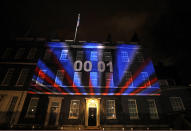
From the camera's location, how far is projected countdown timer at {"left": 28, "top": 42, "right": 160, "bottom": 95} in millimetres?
13492

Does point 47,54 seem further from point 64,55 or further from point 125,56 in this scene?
point 125,56

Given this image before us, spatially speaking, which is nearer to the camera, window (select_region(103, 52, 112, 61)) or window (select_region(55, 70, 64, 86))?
window (select_region(55, 70, 64, 86))

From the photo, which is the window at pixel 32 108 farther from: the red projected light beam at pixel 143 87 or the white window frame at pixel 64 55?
the red projected light beam at pixel 143 87

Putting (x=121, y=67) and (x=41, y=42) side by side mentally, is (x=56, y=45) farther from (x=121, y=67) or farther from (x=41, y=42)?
(x=121, y=67)

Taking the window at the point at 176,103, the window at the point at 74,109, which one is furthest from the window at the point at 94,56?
the window at the point at 176,103

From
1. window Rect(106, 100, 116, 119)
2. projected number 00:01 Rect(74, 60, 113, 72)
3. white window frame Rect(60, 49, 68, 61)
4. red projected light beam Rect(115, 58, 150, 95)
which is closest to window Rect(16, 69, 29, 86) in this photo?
white window frame Rect(60, 49, 68, 61)

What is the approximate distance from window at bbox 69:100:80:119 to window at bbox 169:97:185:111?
42.9 ft

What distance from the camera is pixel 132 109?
1270cm

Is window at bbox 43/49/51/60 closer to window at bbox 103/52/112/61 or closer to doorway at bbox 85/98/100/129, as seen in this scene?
window at bbox 103/52/112/61

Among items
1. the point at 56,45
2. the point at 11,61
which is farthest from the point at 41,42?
the point at 11,61

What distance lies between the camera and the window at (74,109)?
12.2 meters

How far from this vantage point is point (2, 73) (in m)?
14.2

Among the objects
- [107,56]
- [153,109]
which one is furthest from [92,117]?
[107,56]

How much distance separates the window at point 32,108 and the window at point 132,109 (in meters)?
11.7
